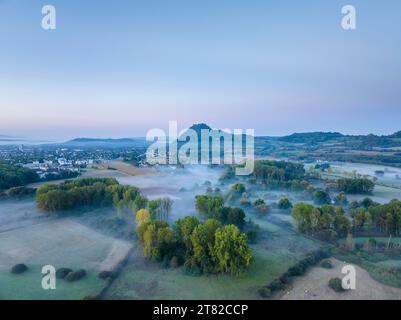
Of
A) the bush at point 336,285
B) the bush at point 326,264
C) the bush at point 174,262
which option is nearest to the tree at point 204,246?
the bush at point 174,262

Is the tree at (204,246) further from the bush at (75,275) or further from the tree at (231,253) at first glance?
the bush at (75,275)

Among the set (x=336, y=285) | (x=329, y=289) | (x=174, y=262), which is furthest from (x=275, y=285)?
(x=174, y=262)

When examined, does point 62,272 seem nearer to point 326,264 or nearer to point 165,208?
point 165,208

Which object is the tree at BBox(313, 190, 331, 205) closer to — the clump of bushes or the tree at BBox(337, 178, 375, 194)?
the tree at BBox(337, 178, 375, 194)

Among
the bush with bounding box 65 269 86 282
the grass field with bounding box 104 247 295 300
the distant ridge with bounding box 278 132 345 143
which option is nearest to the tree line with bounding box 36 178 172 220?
the grass field with bounding box 104 247 295 300
